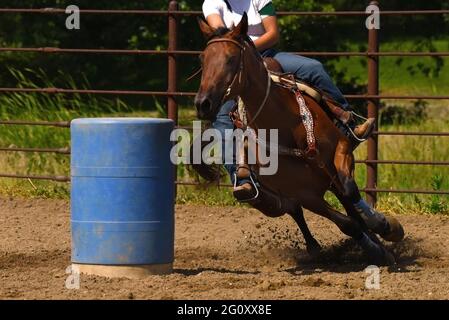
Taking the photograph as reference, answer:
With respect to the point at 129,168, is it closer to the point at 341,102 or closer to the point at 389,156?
the point at 341,102

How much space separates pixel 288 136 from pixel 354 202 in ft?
2.39

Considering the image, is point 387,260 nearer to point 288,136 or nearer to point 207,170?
point 288,136

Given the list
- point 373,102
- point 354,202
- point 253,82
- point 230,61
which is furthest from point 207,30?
point 373,102

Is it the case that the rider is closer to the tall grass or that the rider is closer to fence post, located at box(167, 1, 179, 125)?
fence post, located at box(167, 1, 179, 125)

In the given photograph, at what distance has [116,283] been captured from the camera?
7348mm

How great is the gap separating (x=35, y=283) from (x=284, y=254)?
2.31 meters

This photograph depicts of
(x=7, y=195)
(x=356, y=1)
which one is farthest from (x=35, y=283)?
(x=356, y=1)

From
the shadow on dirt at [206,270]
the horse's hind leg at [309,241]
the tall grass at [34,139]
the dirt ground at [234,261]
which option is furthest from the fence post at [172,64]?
the shadow on dirt at [206,270]

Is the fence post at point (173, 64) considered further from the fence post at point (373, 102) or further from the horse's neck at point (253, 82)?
the horse's neck at point (253, 82)

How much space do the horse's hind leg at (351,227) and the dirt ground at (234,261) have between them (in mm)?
152

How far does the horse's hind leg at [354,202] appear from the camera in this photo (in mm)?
8000

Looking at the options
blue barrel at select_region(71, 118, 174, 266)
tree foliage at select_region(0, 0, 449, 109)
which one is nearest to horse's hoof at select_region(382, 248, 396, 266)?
blue barrel at select_region(71, 118, 174, 266)

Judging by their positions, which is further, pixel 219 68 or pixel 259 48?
pixel 259 48

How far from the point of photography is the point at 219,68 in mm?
7281
